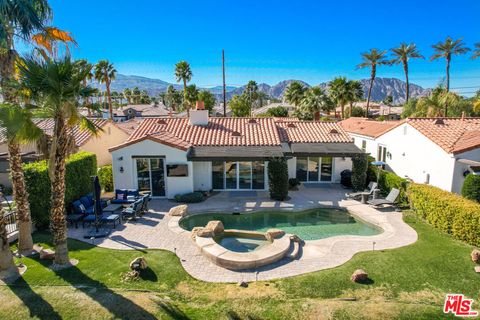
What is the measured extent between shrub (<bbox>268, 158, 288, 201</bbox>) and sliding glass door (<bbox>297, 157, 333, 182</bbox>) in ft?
18.4

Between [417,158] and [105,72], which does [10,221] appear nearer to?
[417,158]

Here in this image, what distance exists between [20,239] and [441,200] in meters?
21.3

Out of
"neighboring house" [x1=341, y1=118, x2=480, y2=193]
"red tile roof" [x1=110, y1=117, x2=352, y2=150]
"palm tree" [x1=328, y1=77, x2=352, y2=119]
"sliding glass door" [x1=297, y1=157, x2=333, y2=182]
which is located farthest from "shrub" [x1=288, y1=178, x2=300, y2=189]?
"palm tree" [x1=328, y1=77, x2=352, y2=119]

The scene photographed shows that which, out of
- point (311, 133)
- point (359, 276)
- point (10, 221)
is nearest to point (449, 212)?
point (359, 276)

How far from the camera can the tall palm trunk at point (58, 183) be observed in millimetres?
10703

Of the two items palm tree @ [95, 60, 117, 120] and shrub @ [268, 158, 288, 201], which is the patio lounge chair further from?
palm tree @ [95, 60, 117, 120]

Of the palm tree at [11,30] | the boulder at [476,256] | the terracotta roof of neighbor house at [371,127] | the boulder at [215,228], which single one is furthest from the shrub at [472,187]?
the palm tree at [11,30]

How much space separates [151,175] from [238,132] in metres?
8.67

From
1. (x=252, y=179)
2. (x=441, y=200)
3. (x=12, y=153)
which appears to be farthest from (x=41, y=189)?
(x=441, y=200)

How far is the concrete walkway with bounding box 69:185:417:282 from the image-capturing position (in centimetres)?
1272

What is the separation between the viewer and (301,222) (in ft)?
63.8

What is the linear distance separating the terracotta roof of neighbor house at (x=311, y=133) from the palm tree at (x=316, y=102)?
83.5ft

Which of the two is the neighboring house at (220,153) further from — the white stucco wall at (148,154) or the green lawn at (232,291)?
the green lawn at (232,291)

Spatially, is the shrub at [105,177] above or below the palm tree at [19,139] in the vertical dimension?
below
